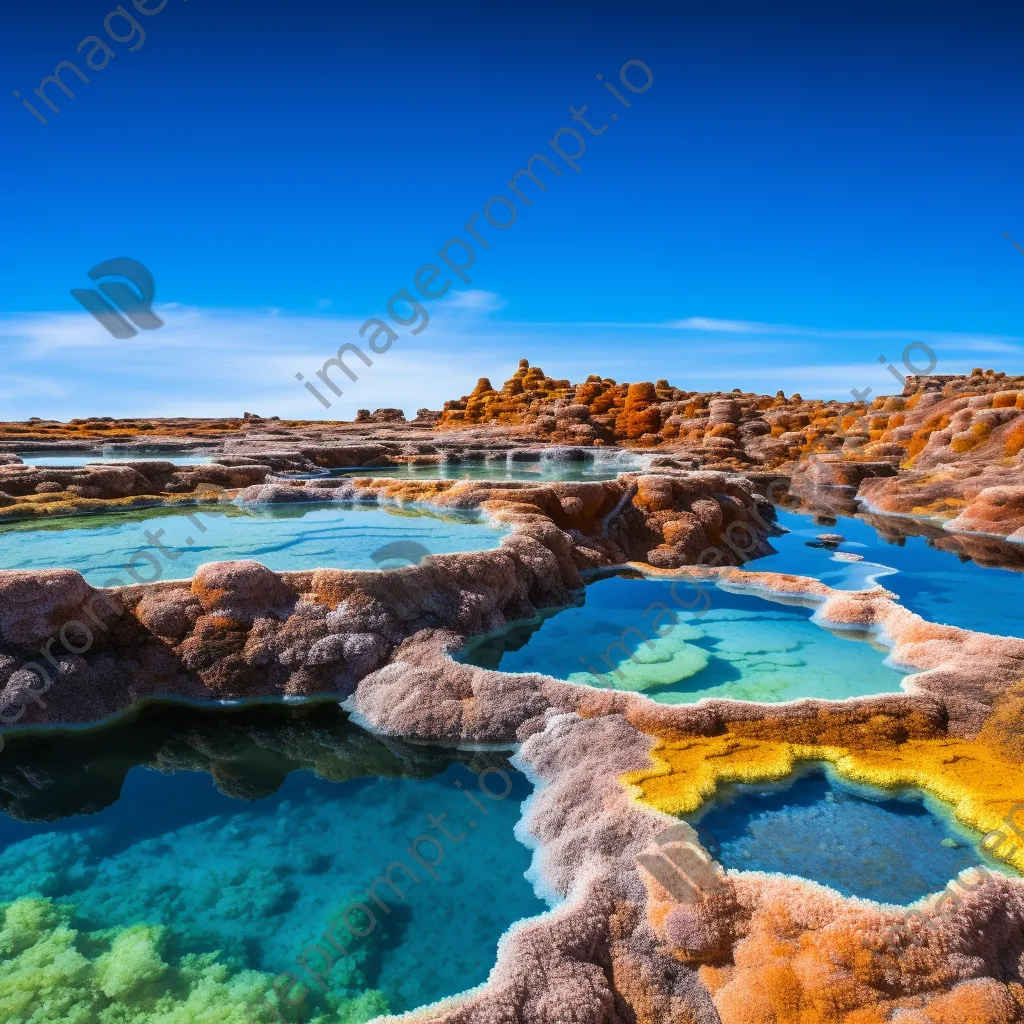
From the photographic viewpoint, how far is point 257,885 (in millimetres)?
8016

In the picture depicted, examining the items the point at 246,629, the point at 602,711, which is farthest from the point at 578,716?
the point at 246,629

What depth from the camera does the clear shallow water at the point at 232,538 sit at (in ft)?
49.9

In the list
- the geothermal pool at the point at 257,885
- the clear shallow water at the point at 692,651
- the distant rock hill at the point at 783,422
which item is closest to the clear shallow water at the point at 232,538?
the clear shallow water at the point at 692,651

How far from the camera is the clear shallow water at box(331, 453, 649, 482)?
118 ft

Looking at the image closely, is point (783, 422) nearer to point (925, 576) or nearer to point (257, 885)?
point (925, 576)

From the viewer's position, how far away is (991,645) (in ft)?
41.9

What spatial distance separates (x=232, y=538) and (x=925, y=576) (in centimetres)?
2157

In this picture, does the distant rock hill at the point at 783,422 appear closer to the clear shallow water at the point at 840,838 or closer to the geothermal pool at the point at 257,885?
the clear shallow water at the point at 840,838

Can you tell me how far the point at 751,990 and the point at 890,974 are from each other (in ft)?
3.86

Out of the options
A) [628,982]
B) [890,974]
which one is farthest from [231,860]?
[890,974]

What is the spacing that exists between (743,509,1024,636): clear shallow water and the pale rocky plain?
1200mm

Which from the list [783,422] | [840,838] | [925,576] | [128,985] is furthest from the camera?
[783,422]

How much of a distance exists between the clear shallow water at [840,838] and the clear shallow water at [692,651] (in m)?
2.88

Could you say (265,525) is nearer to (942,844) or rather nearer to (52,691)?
(52,691)
